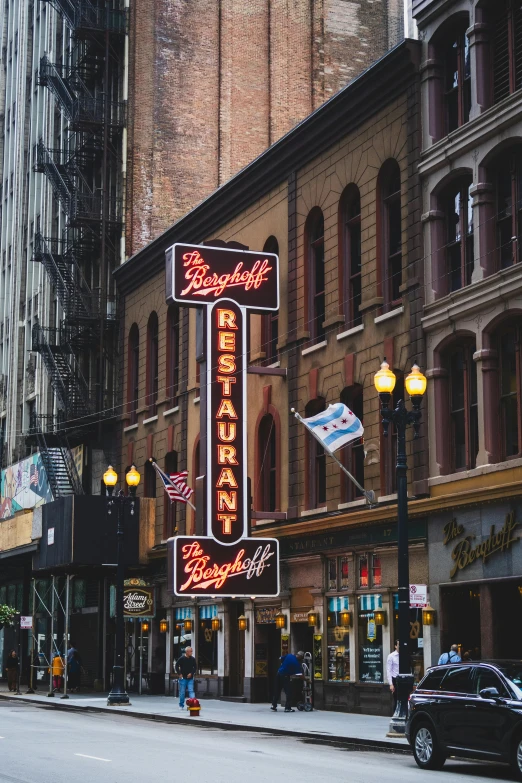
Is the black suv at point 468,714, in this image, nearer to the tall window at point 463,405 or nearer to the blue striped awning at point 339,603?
the tall window at point 463,405

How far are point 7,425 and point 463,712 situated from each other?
49.7 metres

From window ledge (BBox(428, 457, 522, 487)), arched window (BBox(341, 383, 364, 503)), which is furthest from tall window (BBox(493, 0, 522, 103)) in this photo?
arched window (BBox(341, 383, 364, 503))

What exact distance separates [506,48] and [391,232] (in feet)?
19.6

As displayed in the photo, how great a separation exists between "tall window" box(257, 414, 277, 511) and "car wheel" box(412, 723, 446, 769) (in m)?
18.0

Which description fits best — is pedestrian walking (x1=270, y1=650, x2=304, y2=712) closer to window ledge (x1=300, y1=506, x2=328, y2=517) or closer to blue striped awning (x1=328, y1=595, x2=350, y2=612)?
blue striped awning (x1=328, y1=595, x2=350, y2=612)

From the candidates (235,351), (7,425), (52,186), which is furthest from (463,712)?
(7,425)

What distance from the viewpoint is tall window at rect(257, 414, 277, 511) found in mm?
37438

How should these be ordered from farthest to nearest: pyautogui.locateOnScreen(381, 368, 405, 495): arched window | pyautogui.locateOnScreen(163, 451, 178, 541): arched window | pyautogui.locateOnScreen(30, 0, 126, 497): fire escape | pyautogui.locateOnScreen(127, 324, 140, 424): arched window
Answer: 1. pyautogui.locateOnScreen(30, 0, 126, 497): fire escape
2. pyautogui.locateOnScreen(127, 324, 140, 424): arched window
3. pyautogui.locateOnScreen(163, 451, 178, 541): arched window
4. pyautogui.locateOnScreen(381, 368, 405, 495): arched window

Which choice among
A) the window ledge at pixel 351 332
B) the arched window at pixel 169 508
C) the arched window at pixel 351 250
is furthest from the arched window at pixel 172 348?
the window ledge at pixel 351 332

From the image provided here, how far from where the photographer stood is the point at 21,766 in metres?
18.4

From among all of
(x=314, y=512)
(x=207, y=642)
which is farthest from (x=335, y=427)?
(x=207, y=642)

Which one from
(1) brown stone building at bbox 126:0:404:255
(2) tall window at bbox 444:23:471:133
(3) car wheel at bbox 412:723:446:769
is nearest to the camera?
(3) car wheel at bbox 412:723:446:769

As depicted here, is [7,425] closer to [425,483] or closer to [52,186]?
[52,186]

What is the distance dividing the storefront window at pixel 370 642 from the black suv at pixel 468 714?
35.7ft
